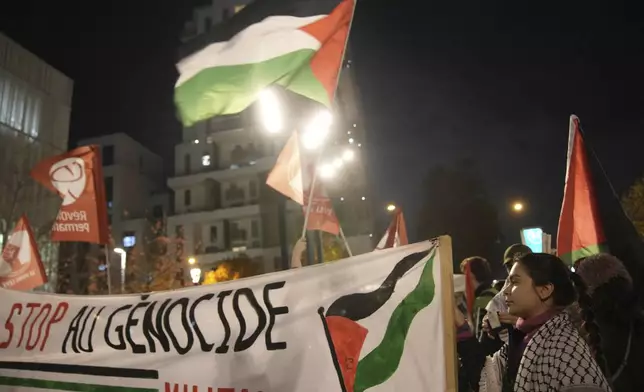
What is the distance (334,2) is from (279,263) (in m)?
23.2

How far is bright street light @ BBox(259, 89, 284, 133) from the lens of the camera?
9.52m

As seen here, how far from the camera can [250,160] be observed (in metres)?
44.8

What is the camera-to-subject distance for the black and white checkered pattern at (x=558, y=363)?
88.8 inches

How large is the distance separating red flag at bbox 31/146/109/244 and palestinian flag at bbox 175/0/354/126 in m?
2.64

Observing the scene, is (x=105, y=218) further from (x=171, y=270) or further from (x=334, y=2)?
(x=334, y=2)

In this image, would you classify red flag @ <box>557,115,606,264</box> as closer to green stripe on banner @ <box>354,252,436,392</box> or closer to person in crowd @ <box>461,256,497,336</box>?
person in crowd @ <box>461,256,497,336</box>

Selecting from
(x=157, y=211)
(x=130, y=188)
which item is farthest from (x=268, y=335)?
(x=157, y=211)

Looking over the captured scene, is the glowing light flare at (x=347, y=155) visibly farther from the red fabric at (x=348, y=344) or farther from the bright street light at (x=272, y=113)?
the red fabric at (x=348, y=344)

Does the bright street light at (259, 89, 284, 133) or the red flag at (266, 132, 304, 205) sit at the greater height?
the bright street light at (259, 89, 284, 133)

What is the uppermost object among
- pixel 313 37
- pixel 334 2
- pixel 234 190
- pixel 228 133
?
pixel 334 2

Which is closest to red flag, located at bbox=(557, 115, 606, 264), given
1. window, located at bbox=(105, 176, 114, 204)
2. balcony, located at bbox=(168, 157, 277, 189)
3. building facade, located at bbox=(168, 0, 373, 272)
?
building facade, located at bbox=(168, 0, 373, 272)

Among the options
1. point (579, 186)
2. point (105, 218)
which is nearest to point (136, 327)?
point (579, 186)

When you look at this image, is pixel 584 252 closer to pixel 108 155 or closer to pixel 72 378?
pixel 72 378

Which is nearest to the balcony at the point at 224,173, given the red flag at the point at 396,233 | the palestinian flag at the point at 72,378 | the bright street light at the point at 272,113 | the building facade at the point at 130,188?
the building facade at the point at 130,188
